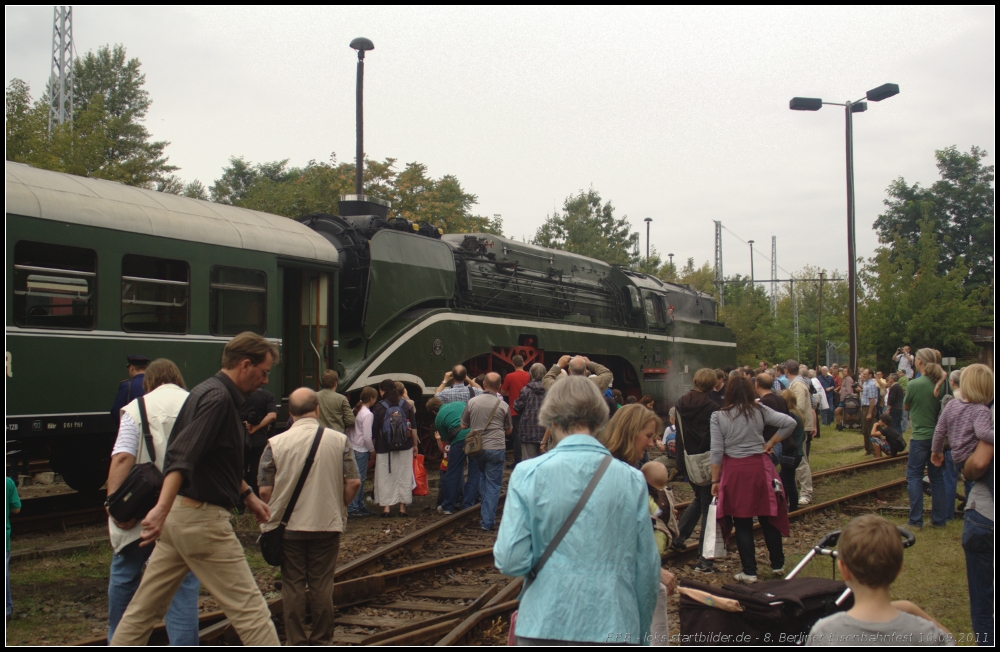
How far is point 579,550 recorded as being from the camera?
9.57 ft

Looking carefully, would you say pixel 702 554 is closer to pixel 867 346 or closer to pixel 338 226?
pixel 338 226

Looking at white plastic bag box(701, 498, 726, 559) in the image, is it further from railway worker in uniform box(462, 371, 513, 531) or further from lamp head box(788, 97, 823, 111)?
lamp head box(788, 97, 823, 111)

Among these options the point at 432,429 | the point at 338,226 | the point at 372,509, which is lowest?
the point at 372,509

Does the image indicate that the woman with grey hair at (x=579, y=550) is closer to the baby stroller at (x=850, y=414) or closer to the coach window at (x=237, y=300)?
the coach window at (x=237, y=300)

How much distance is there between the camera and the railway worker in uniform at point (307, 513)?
5.16m

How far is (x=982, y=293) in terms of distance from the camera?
34656mm

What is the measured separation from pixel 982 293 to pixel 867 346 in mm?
11616

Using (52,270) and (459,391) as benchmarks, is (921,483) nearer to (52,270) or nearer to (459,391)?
(459,391)

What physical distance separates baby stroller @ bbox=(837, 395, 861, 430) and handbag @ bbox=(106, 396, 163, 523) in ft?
63.9

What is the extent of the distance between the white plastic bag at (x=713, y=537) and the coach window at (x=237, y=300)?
5.77m

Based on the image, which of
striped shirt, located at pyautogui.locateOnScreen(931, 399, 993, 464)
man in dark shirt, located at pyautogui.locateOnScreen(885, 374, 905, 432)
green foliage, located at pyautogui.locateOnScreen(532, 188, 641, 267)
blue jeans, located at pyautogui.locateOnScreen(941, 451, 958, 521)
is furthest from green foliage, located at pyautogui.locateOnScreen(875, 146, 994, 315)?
striped shirt, located at pyautogui.locateOnScreen(931, 399, 993, 464)

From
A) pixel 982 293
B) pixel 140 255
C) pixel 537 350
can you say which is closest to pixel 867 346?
→ pixel 982 293

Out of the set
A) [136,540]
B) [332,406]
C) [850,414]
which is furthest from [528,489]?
[850,414]

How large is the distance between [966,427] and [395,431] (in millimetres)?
6261
